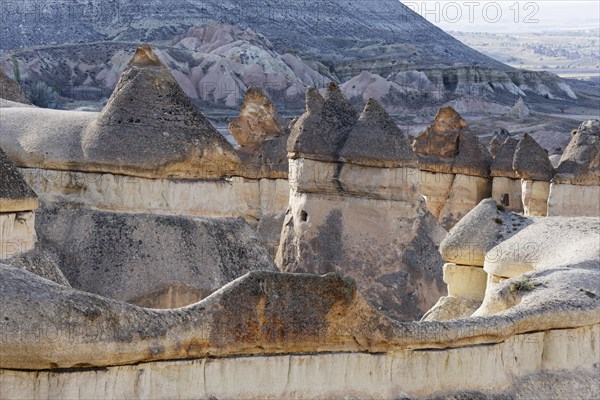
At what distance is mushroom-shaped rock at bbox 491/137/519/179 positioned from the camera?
2284 centimetres

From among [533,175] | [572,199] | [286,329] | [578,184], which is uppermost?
[533,175]

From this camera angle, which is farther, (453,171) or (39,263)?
(453,171)

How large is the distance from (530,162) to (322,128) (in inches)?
206

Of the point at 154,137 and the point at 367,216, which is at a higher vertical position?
the point at 154,137

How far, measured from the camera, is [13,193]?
31.3 ft

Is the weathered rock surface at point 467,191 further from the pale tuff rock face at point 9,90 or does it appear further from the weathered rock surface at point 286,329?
the weathered rock surface at point 286,329

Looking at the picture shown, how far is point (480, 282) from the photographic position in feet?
42.3

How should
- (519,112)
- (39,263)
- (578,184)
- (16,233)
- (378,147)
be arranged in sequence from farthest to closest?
(519,112), (578,184), (378,147), (39,263), (16,233)

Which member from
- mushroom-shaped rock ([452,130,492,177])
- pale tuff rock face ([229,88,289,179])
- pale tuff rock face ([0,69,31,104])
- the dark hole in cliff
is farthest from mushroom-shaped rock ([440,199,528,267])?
mushroom-shaped rock ([452,130,492,177])

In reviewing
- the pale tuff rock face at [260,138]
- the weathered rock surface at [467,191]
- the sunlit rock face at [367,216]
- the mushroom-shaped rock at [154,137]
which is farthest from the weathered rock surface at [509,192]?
the mushroom-shaped rock at [154,137]

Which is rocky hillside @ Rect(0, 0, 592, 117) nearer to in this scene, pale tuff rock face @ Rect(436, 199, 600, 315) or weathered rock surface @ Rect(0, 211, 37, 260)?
pale tuff rock face @ Rect(436, 199, 600, 315)

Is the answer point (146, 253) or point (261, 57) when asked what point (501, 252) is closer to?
point (146, 253)

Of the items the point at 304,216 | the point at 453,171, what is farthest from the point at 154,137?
the point at 453,171

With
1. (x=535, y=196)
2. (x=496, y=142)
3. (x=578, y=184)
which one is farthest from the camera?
(x=496, y=142)
